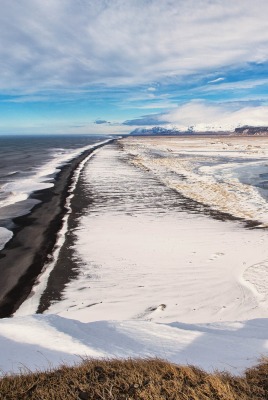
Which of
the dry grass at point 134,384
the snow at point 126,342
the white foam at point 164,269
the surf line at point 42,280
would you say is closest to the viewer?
the dry grass at point 134,384

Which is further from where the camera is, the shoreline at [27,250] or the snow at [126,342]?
the shoreline at [27,250]

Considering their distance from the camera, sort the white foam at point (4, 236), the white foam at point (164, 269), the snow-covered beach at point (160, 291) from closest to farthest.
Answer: the snow-covered beach at point (160, 291) < the white foam at point (164, 269) < the white foam at point (4, 236)

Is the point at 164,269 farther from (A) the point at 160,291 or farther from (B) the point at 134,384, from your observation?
(B) the point at 134,384

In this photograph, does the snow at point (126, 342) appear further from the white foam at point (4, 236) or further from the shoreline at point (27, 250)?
the white foam at point (4, 236)

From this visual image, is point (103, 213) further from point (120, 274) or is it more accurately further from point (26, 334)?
point (26, 334)


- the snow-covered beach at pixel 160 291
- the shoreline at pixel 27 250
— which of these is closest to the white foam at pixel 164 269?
the snow-covered beach at pixel 160 291
